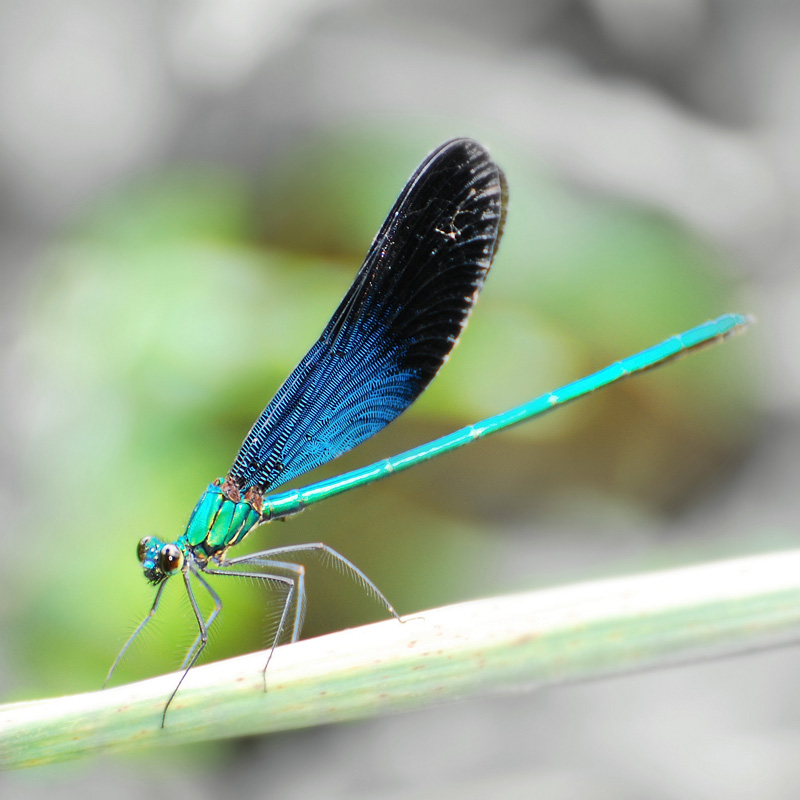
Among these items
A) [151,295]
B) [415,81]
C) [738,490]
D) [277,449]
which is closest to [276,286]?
[151,295]

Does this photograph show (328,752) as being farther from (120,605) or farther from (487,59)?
(487,59)

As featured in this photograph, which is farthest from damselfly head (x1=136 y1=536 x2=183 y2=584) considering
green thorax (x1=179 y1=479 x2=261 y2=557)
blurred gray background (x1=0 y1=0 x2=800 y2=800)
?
blurred gray background (x1=0 y1=0 x2=800 y2=800)

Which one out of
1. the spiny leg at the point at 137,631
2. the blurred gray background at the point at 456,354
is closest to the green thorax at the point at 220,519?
the spiny leg at the point at 137,631

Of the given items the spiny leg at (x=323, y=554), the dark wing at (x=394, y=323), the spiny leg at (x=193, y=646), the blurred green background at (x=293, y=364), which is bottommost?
the spiny leg at (x=193, y=646)

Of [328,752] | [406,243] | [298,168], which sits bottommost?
[328,752]

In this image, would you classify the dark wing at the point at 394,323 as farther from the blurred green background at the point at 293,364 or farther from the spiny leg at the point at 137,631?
the blurred green background at the point at 293,364

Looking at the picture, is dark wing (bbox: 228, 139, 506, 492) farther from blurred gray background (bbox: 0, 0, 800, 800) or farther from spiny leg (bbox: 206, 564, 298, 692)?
blurred gray background (bbox: 0, 0, 800, 800)
